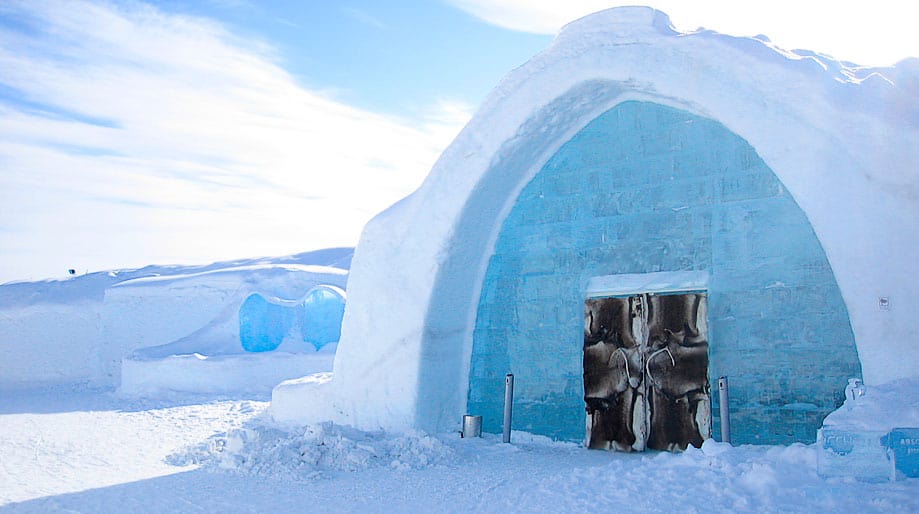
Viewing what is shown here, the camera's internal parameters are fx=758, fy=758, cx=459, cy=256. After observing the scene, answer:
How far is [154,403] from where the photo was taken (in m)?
12.8

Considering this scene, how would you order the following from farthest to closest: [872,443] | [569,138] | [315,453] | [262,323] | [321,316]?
1. [321,316]
2. [262,323]
3. [569,138]
4. [315,453]
5. [872,443]

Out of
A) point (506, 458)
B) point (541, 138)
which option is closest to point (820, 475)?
point (506, 458)

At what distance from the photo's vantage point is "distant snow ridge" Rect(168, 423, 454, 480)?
5855 mm

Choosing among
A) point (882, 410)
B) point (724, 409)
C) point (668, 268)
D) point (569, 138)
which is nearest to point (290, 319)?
point (569, 138)

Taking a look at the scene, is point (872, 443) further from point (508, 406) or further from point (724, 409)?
point (508, 406)

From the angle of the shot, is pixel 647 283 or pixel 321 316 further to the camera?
pixel 321 316

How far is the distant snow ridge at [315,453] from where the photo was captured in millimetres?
5855

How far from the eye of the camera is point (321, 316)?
667 inches

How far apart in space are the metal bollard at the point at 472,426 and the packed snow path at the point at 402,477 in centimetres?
13

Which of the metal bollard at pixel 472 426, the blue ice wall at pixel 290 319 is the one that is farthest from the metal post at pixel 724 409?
the blue ice wall at pixel 290 319

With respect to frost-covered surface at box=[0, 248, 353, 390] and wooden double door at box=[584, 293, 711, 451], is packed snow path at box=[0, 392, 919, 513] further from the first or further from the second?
frost-covered surface at box=[0, 248, 353, 390]

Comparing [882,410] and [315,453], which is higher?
[882,410]

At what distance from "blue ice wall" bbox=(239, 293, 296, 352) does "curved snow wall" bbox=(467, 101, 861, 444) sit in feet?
31.7

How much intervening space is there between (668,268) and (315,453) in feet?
10.9
